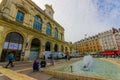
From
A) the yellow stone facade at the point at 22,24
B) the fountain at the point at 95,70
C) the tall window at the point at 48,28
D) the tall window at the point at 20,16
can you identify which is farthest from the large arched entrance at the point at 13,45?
the tall window at the point at 48,28

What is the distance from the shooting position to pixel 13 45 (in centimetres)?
1591

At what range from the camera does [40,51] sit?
22.0m

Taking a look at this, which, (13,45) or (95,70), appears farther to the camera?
(13,45)

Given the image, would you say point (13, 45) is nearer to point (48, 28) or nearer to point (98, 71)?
point (48, 28)

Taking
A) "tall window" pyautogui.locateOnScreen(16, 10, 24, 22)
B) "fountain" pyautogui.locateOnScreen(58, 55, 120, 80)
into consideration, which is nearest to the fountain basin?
"fountain" pyautogui.locateOnScreen(58, 55, 120, 80)

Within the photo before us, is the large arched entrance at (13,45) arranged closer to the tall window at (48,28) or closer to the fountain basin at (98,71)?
the fountain basin at (98,71)

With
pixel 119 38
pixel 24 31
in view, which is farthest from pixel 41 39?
pixel 119 38

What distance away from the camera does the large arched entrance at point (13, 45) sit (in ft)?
48.3

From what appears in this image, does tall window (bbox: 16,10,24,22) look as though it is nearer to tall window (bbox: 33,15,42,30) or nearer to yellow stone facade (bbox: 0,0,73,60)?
yellow stone facade (bbox: 0,0,73,60)

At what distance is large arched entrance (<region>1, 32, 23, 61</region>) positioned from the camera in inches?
579

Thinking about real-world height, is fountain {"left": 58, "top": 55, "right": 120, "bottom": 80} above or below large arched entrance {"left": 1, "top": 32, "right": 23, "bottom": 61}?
below

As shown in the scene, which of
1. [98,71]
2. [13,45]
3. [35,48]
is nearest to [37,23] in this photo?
[35,48]

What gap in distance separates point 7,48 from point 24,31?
4652 mm

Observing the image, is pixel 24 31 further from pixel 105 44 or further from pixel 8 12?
pixel 105 44
